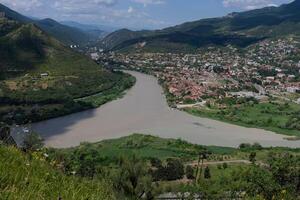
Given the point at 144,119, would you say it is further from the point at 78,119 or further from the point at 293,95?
the point at 293,95

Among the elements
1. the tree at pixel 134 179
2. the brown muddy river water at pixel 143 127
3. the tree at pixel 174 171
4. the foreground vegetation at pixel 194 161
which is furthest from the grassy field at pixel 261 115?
the tree at pixel 134 179

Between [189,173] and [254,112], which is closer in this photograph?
[189,173]

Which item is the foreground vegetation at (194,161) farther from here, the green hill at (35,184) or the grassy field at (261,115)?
the green hill at (35,184)

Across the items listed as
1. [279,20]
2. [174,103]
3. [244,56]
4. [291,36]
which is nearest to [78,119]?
[174,103]

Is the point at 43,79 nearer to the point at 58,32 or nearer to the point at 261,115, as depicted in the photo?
the point at 261,115

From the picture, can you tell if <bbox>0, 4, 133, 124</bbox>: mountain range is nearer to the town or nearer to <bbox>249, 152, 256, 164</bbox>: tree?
the town

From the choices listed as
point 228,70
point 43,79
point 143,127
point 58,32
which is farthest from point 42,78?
point 58,32
